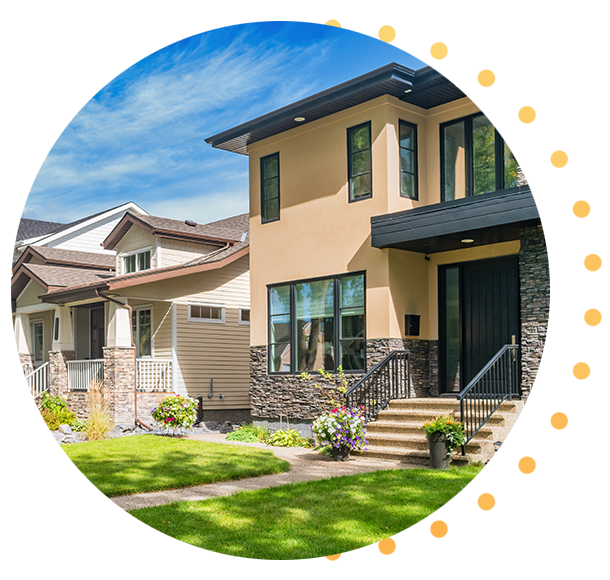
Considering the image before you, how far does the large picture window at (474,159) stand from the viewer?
1168cm

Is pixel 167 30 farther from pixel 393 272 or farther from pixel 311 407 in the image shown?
pixel 311 407

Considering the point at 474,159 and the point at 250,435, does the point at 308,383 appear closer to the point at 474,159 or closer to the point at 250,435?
the point at 250,435

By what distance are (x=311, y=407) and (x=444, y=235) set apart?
4.38 meters

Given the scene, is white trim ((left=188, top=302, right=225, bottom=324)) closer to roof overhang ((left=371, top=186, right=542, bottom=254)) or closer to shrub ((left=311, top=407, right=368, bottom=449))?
roof overhang ((left=371, top=186, right=542, bottom=254))

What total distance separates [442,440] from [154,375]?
9962 mm

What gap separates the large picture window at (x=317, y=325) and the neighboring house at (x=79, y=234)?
14.4 meters

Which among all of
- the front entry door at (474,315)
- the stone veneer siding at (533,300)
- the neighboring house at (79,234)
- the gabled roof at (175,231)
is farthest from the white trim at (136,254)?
the stone veneer siding at (533,300)

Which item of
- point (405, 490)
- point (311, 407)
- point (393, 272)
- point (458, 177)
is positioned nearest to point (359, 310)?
point (393, 272)

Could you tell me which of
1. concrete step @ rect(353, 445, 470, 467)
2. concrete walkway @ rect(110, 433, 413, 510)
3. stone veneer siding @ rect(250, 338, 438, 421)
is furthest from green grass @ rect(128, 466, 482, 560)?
stone veneer siding @ rect(250, 338, 438, 421)

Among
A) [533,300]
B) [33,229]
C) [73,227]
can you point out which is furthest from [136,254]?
[533,300]

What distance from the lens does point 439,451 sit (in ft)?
31.2

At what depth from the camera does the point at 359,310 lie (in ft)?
42.0

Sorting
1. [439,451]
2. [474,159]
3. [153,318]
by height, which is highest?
[474,159]

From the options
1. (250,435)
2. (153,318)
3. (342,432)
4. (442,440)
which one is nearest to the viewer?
(442,440)
